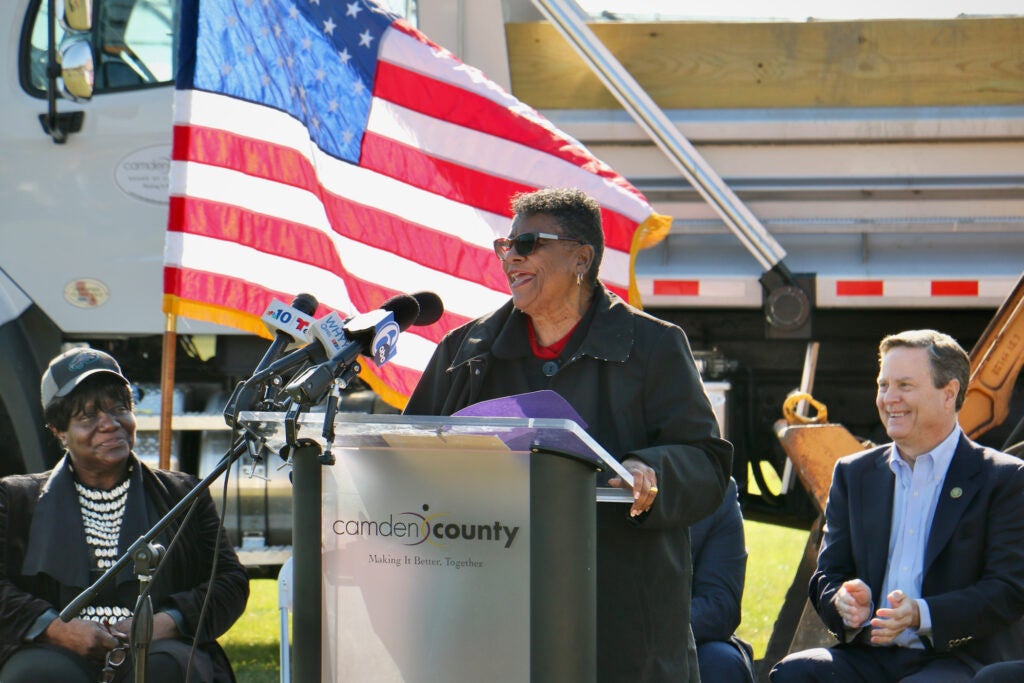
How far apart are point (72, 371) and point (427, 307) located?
1614mm

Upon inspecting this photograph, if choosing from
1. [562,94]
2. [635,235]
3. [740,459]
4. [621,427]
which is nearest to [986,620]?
[621,427]

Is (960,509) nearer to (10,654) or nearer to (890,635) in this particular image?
(890,635)

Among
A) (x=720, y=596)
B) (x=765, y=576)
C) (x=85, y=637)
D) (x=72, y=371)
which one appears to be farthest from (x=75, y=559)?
(x=765, y=576)

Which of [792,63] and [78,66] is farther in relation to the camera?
[792,63]

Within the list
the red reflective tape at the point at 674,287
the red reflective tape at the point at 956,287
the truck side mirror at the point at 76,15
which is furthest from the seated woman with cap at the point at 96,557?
the red reflective tape at the point at 956,287

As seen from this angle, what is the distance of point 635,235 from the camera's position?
4.84m

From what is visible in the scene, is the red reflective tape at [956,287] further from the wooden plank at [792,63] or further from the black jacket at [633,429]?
the black jacket at [633,429]

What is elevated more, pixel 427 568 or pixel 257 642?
pixel 427 568

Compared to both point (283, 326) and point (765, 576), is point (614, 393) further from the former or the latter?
point (765, 576)

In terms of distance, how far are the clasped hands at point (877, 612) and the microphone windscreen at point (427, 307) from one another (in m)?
1.53

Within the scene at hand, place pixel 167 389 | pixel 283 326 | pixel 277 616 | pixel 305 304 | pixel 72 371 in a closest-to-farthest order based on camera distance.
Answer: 1. pixel 283 326
2. pixel 305 304
3. pixel 72 371
4. pixel 167 389
5. pixel 277 616

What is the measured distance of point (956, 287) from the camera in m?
5.27

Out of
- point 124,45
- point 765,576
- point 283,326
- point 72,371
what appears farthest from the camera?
point 765,576

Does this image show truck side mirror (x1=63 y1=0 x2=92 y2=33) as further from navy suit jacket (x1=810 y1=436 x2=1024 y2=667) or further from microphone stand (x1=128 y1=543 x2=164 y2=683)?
navy suit jacket (x1=810 y1=436 x2=1024 y2=667)
